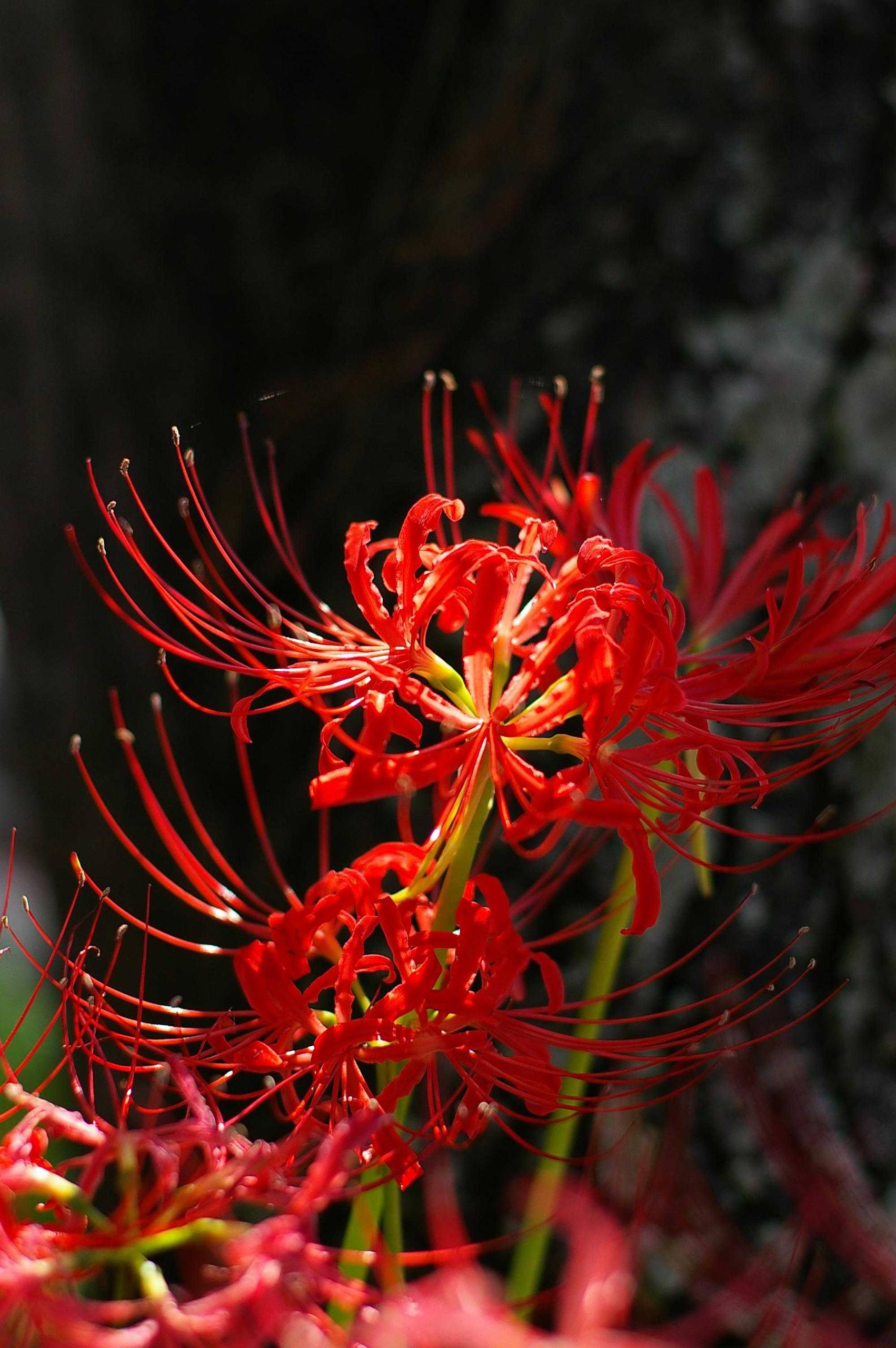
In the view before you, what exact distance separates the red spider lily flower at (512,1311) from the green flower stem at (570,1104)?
0.08ft

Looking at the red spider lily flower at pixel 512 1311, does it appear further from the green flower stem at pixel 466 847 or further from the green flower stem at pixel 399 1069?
the green flower stem at pixel 466 847

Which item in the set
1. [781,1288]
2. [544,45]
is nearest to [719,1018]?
[781,1288]

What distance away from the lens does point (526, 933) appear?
94 centimetres

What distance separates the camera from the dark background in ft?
3.21

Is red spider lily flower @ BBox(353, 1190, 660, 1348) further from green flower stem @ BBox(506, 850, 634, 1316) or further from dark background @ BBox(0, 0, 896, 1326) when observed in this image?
dark background @ BBox(0, 0, 896, 1326)

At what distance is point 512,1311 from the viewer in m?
0.52

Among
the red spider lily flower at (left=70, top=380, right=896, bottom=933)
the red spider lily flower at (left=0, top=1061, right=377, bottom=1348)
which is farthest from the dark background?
the red spider lily flower at (left=0, top=1061, right=377, bottom=1348)

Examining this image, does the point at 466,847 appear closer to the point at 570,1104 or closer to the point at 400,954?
the point at 400,954

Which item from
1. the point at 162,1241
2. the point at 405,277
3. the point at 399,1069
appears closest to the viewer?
the point at 162,1241

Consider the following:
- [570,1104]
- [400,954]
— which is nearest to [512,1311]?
[570,1104]

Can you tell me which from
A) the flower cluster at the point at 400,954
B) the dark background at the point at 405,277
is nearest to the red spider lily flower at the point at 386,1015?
the flower cluster at the point at 400,954

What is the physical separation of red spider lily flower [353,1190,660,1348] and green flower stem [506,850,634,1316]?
3cm

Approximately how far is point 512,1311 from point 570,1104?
10cm

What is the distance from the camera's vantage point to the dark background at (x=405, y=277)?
979mm
